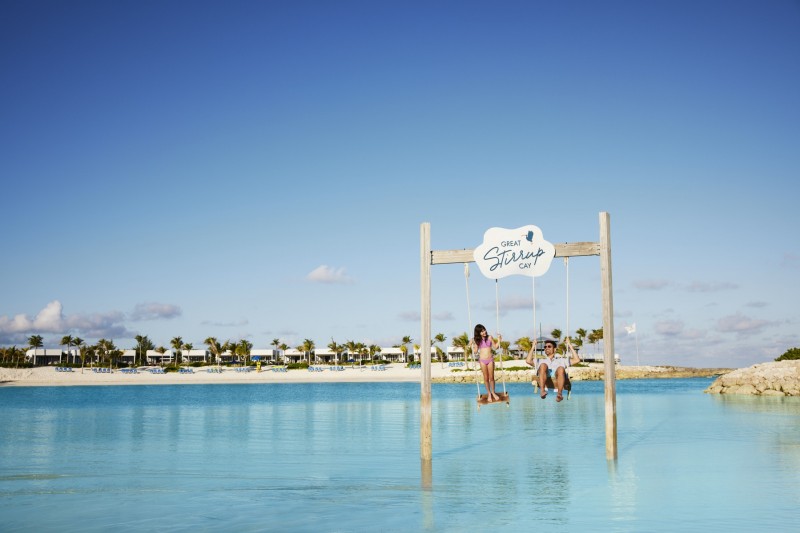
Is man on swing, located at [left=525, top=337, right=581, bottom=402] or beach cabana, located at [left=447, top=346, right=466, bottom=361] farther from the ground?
man on swing, located at [left=525, top=337, right=581, bottom=402]

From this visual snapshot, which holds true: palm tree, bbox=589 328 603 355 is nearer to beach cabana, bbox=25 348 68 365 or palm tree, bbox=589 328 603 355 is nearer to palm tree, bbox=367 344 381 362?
palm tree, bbox=367 344 381 362

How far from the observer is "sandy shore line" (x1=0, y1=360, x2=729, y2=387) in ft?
365

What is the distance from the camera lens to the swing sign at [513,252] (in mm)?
15000

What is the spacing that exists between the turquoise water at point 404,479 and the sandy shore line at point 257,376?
80.6m

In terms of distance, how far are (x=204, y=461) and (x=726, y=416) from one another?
73.8ft

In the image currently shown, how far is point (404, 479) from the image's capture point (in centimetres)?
1412

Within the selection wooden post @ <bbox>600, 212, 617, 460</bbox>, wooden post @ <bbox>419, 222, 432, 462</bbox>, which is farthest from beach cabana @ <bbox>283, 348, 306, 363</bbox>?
wooden post @ <bbox>600, 212, 617, 460</bbox>

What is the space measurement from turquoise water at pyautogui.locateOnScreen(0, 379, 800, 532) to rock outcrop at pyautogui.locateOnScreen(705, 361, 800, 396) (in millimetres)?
19460

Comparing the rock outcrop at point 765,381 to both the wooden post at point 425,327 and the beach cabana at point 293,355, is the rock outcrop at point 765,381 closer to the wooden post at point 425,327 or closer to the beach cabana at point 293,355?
the wooden post at point 425,327

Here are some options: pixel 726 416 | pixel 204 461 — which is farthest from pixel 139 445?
pixel 726 416

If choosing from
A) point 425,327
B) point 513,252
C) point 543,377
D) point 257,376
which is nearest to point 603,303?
point 543,377

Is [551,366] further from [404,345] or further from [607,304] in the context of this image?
[404,345]

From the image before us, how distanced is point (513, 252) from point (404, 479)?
17.9 feet

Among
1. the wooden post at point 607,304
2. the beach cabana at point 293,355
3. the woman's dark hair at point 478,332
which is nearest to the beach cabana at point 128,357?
the beach cabana at point 293,355
